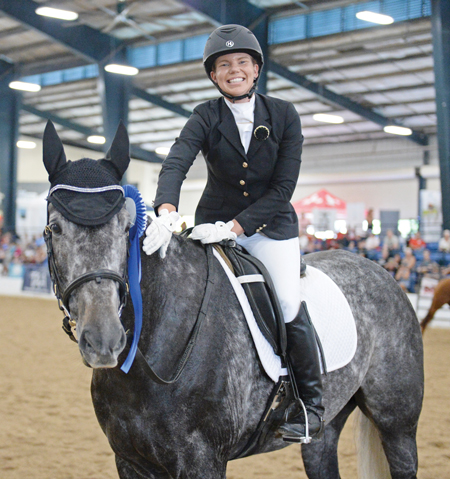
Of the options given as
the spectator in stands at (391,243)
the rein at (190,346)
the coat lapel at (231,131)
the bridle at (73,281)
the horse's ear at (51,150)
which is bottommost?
the rein at (190,346)

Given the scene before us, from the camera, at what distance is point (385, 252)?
43.0 ft

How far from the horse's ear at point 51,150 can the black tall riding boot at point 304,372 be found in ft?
3.81

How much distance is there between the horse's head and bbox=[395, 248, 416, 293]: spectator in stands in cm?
1075

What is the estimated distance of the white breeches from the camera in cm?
246

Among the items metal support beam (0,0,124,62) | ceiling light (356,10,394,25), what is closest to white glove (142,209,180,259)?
ceiling light (356,10,394,25)

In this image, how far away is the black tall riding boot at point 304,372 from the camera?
8.00ft

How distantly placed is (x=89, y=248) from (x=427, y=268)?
10.9 m

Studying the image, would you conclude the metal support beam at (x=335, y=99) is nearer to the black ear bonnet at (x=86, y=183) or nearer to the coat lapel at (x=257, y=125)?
the coat lapel at (x=257, y=125)

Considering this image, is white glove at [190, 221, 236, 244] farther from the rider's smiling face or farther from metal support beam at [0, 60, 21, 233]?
metal support beam at [0, 60, 21, 233]

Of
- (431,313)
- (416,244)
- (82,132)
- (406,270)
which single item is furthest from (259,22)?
(82,132)

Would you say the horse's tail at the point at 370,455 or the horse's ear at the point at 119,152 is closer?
the horse's ear at the point at 119,152

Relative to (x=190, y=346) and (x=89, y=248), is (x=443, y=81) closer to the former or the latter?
(x=190, y=346)

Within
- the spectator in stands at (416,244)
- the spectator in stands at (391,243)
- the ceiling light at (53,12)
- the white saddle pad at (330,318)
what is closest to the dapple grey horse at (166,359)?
the white saddle pad at (330,318)

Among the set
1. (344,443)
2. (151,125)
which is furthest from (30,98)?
(344,443)
